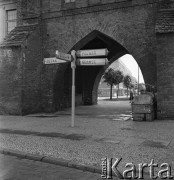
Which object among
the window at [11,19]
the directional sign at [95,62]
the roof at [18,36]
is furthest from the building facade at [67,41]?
the directional sign at [95,62]

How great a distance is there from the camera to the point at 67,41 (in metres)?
17.1

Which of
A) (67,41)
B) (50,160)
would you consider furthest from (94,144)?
(67,41)

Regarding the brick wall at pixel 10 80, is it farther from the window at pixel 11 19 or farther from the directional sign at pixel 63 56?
the directional sign at pixel 63 56

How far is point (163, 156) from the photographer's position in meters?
5.94

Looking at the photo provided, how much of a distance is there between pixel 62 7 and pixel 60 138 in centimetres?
1148

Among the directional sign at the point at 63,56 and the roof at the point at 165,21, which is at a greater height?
the roof at the point at 165,21

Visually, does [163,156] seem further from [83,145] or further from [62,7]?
[62,7]

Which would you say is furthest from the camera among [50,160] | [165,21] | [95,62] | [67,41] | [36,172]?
[67,41]

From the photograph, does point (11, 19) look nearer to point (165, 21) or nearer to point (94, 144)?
point (165, 21)

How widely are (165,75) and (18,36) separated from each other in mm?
9325

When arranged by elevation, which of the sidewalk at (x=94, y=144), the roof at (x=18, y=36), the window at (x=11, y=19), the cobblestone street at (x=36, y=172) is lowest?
the cobblestone street at (x=36, y=172)

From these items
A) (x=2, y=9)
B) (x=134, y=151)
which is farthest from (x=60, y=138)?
(x=2, y=9)
